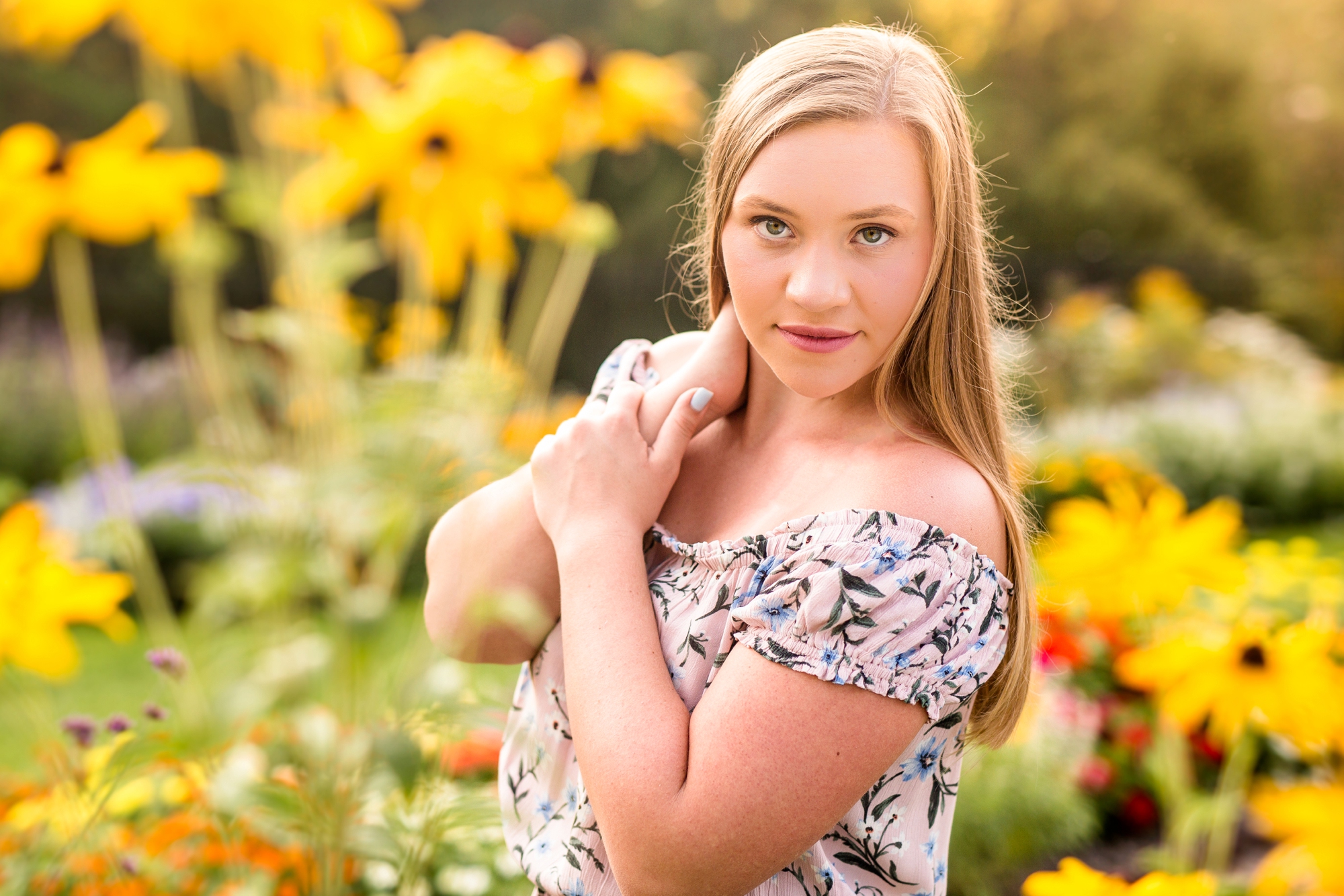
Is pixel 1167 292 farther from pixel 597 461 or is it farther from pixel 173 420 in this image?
pixel 597 461

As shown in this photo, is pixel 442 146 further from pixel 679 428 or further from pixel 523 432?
pixel 523 432

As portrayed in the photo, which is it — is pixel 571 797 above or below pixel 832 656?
below

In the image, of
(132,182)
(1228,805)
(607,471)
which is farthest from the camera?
(1228,805)

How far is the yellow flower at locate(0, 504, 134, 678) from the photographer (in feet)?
4.25

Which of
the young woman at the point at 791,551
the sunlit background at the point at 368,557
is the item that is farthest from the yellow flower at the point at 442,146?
the young woman at the point at 791,551

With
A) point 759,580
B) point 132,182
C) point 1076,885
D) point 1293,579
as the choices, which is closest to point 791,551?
point 759,580

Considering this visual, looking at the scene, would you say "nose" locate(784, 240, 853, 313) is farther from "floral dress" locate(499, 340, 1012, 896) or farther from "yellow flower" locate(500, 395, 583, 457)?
"yellow flower" locate(500, 395, 583, 457)

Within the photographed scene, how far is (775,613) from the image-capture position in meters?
0.87

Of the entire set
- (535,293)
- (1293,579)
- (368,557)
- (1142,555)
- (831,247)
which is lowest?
(535,293)

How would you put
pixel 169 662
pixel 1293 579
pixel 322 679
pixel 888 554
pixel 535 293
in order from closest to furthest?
1. pixel 322 679
2. pixel 888 554
3. pixel 169 662
4. pixel 1293 579
5. pixel 535 293

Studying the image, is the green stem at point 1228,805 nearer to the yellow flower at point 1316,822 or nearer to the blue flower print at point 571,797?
the yellow flower at point 1316,822

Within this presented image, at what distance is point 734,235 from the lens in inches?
37.7

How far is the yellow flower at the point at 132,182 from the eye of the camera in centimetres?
145

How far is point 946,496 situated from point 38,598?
112cm
